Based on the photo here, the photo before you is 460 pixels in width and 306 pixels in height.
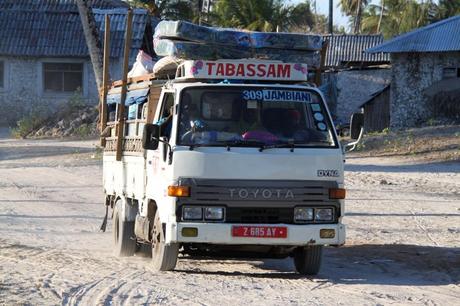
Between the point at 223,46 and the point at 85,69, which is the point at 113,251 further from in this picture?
the point at 85,69

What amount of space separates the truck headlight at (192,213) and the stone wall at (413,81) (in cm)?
2784

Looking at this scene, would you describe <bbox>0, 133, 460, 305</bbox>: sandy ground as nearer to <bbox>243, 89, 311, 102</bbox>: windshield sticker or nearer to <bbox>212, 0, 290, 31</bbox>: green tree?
<bbox>243, 89, 311, 102</bbox>: windshield sticker

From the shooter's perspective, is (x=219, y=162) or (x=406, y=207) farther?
(x=406, y=207)

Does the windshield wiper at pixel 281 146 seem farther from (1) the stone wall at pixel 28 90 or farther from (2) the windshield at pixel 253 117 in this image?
(1) the stone wall at pixel 28 90

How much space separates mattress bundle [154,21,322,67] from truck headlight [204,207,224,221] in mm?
2018

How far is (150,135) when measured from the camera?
33.0 ft

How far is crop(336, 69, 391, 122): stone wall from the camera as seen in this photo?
42531 millimetres

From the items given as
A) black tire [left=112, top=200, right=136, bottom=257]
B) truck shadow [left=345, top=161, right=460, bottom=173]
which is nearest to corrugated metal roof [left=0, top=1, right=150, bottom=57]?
truck shadow [left=345, top=161, right=460, bottom=173]

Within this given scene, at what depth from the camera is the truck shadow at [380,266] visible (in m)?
10.5

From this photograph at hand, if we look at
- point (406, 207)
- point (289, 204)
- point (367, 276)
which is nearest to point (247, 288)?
point (289, 204)

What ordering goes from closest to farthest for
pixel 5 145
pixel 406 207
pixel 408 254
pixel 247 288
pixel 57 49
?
1. pixel 247 288
2. pixel 408 254
3. pixel 406 207
4. pixel 5 145
5. pixel 57 49

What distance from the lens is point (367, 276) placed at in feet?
35.3

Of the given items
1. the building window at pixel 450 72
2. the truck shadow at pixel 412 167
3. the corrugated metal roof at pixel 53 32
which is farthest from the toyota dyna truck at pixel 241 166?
the corrugated metal roof at pixel 53 32

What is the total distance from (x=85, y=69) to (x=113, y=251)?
2945cm
